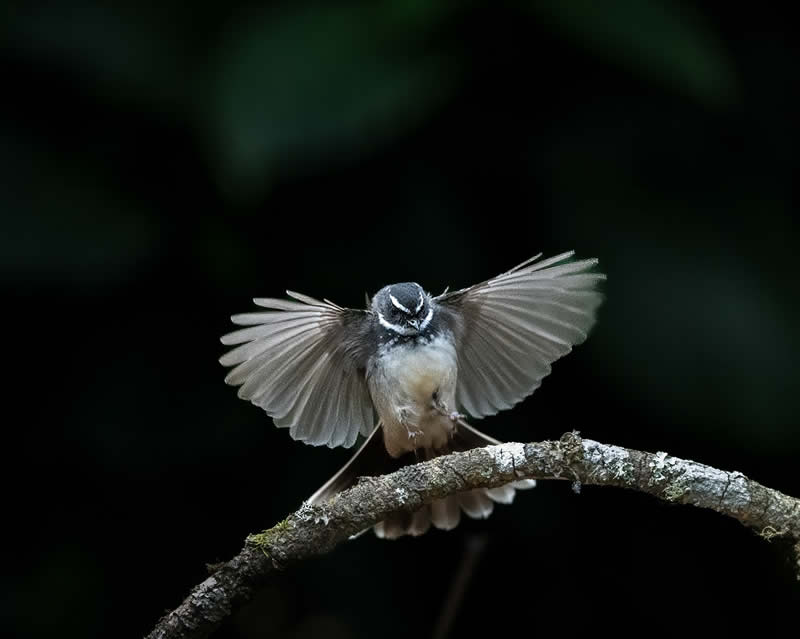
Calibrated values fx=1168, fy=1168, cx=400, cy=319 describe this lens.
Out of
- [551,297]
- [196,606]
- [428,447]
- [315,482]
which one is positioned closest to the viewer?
[196,606]

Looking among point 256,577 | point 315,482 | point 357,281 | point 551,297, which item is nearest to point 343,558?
point 315,482

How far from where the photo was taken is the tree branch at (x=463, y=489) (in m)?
2.96

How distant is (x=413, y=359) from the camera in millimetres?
3998

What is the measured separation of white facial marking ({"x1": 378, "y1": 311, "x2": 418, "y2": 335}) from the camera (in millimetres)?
4059

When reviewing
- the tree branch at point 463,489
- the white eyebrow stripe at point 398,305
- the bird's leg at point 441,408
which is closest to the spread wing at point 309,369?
the white eyebrow stripe at point 398,305

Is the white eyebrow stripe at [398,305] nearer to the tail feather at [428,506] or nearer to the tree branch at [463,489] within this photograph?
the tail feather at [428,506]

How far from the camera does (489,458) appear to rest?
123 inches

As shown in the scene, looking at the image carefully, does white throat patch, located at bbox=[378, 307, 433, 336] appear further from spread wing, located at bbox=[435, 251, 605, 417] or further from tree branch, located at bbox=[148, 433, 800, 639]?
tree branch, located at bbox=[148, 433, 800, 639]

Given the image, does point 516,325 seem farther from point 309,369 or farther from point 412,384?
point 309,369

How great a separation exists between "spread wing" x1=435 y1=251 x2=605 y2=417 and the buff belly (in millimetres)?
146

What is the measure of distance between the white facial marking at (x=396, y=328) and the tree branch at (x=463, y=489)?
94 centimetres

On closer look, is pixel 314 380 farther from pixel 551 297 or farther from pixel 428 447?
pixel 551 297

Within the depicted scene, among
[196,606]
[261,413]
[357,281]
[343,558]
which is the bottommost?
[196,606]

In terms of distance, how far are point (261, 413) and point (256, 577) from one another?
207cm
